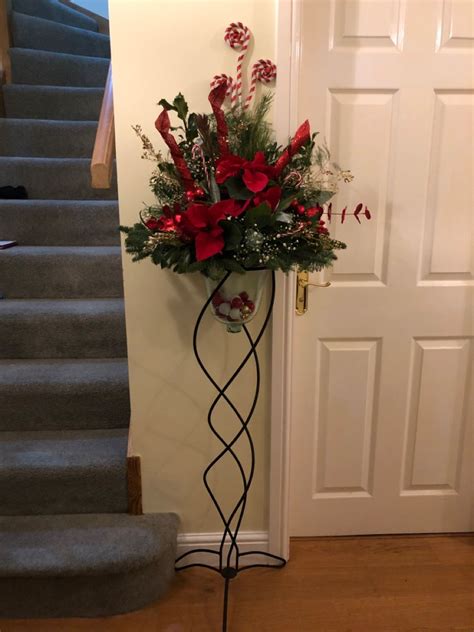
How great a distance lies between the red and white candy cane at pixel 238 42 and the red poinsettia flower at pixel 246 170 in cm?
36

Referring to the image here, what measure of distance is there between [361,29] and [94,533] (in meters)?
1.82

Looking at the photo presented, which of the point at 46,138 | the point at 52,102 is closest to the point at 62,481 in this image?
the point at 46,138

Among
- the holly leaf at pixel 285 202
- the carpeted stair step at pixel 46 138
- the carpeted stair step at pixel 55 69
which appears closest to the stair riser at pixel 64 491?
the holly leaf at pixel 285 202

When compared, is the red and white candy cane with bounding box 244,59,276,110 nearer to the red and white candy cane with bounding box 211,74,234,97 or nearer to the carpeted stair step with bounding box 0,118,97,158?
the red and white candy cane with bounding box 211,74,234,97

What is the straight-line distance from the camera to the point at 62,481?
173 cm

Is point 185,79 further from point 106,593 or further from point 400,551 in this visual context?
point 400,551

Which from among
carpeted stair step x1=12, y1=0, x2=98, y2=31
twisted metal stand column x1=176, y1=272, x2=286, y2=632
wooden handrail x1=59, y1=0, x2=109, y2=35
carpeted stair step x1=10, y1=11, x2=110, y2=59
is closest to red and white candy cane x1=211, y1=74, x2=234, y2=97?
twisted metal stand column x1=176, y1=272, x2=286, y2=632

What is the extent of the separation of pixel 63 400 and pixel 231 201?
1.21 meters

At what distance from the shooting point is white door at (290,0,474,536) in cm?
154

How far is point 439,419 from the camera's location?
1.84 meters

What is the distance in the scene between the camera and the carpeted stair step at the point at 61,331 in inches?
84.0

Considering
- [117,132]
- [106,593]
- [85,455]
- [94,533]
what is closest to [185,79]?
[117,132]

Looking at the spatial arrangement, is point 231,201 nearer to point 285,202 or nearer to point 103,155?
point 285,202

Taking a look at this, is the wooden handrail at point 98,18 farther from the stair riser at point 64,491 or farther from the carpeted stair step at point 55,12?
the stair riser at point 64,491
